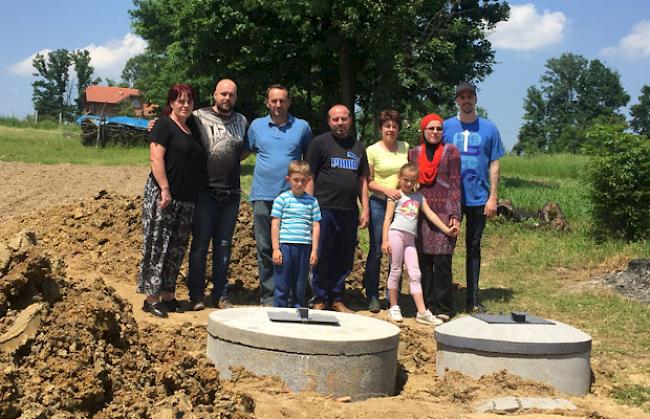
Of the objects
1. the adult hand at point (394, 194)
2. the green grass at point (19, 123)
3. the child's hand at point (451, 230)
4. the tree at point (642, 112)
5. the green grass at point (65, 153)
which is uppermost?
the tree at point (642, 112)

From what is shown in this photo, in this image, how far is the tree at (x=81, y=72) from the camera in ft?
346

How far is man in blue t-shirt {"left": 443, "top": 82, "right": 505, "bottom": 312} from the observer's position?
6.63 meters

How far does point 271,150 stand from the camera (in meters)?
6.18

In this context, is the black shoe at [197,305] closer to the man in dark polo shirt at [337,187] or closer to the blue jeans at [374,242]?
the man in dark polo shirt at [337,187]

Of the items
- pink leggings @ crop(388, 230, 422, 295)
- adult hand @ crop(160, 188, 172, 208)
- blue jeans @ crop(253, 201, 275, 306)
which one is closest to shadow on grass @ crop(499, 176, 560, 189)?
pink leggings @ crop(388, 230, 422, 295)

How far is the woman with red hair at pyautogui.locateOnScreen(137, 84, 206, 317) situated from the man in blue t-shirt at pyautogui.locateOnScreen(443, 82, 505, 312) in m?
2.24

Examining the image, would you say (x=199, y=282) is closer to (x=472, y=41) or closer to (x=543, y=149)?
(x=472, y=41)

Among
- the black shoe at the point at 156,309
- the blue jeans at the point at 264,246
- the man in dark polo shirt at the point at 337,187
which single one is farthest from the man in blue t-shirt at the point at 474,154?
the black shoe at the point at 156,309

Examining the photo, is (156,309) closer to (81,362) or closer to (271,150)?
(271,150)

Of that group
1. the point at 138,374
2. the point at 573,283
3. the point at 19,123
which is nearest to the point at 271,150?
the point at 138,374

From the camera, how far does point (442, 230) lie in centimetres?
648

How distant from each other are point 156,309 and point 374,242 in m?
1.93

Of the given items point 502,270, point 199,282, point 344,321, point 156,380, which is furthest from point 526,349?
point 502,270

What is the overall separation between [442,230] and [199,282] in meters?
2.09
